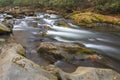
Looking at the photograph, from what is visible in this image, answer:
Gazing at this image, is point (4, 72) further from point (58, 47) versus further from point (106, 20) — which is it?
point (106, 20)

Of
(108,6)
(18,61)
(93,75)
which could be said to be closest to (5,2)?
(108,6)

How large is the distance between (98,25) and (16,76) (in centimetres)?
1408

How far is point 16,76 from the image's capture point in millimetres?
5047

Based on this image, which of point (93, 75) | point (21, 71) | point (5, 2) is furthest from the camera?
point (5, 2)

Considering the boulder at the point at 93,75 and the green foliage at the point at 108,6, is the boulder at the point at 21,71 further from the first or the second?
the green foliage at the point at 108,6

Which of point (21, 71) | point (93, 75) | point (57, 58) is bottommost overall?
point (57, 58)

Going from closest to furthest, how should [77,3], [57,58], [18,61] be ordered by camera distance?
[18,61]
[57,58]
[77,3]

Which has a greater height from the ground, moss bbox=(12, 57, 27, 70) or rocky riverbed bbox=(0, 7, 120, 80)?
moss bbox=(12, 57, 27, 70)

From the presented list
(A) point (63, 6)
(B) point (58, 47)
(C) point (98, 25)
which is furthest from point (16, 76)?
(A) point (63, 6)

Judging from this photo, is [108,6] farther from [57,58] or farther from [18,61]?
[18,61]

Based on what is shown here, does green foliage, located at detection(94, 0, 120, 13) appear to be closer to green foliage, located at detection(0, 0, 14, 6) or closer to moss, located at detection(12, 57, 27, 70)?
moss, located at detection(12, 57, 27, 70)

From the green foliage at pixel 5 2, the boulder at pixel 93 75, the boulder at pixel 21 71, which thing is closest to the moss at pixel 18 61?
the boulder at pixel 21 71

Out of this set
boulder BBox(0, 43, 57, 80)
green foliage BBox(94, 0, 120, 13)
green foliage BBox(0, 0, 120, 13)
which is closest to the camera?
boulder BBox(0, 43, 57, 80)

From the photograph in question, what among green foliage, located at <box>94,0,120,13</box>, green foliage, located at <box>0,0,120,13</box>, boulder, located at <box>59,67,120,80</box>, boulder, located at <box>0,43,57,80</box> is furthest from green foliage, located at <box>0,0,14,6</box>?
boulder, located at <box>59,67,120,80</box>
